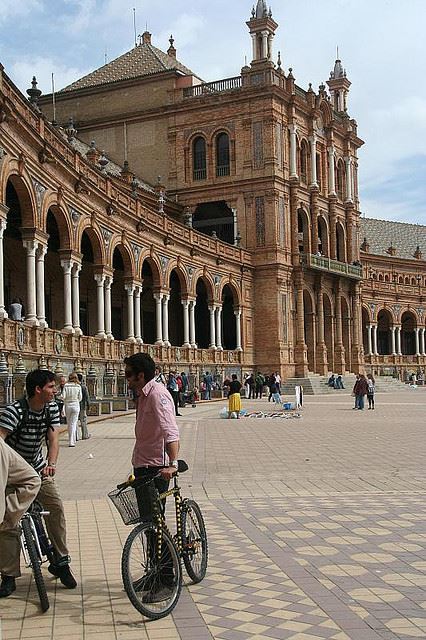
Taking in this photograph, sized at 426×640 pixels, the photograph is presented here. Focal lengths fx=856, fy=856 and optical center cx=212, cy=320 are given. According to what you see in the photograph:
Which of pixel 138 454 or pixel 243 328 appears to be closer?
pixel 138 454

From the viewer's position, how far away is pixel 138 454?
21.0 feet

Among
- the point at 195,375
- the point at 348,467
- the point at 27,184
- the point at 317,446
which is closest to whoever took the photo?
the point at 348,467

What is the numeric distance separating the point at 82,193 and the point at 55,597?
2386 centimetres

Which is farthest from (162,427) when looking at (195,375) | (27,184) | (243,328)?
(243,328)

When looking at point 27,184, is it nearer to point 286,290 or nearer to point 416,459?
point 416,459

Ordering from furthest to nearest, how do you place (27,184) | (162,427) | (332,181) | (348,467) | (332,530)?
(332,181)
(27,184)
(348,467)
(332,530)
(162,427)

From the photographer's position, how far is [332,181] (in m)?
59.3

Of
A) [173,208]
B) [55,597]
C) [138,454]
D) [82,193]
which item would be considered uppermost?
[173,208]

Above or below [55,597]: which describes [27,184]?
above

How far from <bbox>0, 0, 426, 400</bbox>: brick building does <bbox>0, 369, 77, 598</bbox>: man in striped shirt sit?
2362cm

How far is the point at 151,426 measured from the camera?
6352 mm

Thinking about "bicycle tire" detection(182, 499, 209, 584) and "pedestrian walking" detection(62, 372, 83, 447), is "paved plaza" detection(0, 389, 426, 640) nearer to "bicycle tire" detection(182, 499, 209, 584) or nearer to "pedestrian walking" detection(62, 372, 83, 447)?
"bicycle tire" detection(182, 499, 209, 584)

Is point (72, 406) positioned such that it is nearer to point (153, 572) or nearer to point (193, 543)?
point (193, 543)

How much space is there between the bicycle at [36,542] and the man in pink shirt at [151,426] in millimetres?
817
